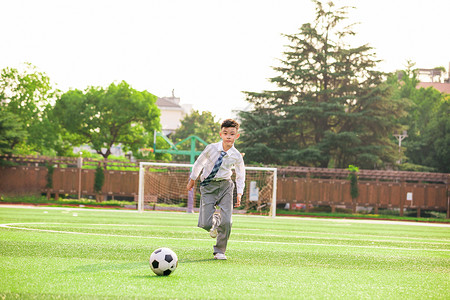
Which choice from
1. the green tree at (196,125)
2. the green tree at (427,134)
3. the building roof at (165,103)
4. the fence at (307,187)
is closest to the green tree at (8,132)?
the fence at (307,187)

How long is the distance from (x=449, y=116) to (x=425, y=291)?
42956 mm

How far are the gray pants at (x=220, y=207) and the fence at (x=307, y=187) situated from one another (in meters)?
28.3

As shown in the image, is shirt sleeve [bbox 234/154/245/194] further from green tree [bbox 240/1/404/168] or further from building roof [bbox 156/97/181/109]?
building roof [bbox 156/97/181/109]

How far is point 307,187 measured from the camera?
35844mm

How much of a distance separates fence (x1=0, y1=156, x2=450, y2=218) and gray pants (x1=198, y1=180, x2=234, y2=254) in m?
28.3

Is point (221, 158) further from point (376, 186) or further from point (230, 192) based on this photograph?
point (376, 186)

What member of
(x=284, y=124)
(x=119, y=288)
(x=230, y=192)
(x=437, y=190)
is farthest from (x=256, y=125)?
(x=119, y=288)

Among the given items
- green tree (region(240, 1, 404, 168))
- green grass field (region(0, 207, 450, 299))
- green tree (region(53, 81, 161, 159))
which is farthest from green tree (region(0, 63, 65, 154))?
green grass field (region(0, 207, 450, 299))

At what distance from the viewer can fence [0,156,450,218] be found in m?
35.8

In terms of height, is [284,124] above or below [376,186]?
above

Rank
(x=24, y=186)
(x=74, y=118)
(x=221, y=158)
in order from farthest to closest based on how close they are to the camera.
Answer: (x=74, y=118)
(x=24, y=186)
(x=221, y=158)

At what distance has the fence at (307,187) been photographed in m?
35.8

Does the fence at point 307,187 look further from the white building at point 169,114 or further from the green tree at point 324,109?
the white building at point 169,114

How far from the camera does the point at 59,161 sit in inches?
1437
